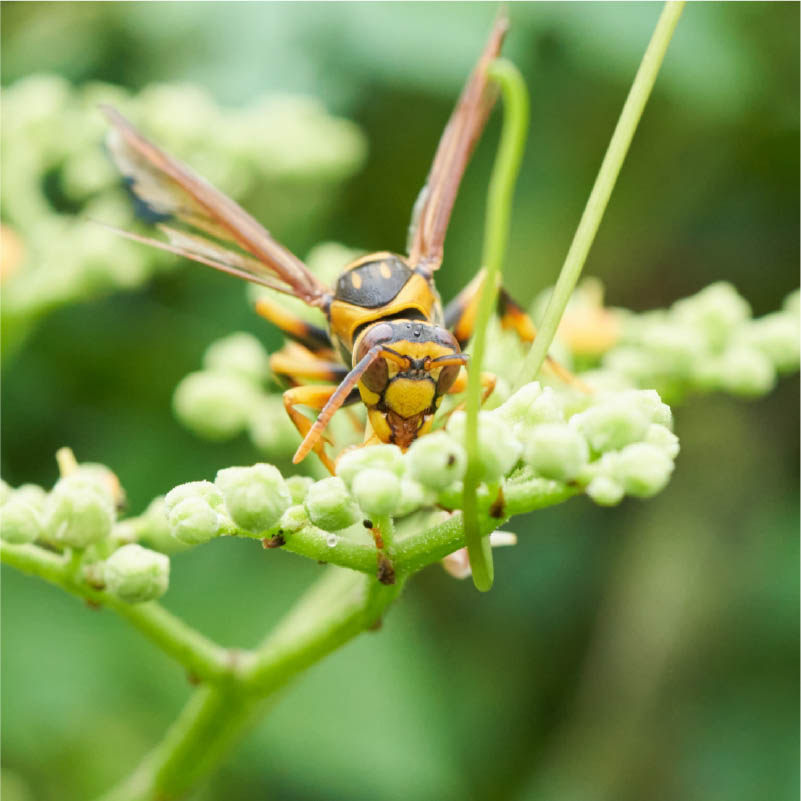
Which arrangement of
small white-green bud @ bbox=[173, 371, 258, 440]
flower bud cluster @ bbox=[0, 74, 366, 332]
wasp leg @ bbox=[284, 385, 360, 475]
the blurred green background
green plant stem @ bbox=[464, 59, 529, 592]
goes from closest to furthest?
green plant stem @ bbox=[464, 59, 529, 592] < wasp leg @ bbox=[284, 385, 360, 475] < small white-green bud @ bbox=[173, 371, 258, 440] < flower bud cluster @ bbox=[0, 74, 366, 332] < the blurred green background

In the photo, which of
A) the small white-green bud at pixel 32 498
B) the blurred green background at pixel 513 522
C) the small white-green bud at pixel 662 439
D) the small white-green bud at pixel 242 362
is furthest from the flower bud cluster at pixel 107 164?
the small white-green bud at pixel 662 439

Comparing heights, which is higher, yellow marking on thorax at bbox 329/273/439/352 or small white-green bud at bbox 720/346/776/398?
yellow marking on thorax at bbox 329/273/439/352

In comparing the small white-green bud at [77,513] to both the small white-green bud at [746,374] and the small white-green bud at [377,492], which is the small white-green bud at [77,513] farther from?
the small white-green bud at [746,374]

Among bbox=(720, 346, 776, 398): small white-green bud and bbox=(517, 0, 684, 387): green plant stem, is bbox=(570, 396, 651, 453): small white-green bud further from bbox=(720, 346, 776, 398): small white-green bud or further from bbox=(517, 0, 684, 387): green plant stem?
bbox=(720, 346, 776, 398): small white-green bud

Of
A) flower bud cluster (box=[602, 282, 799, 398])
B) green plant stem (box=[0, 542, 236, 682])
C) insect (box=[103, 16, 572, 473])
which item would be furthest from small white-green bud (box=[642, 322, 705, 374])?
green plant stem (box=[0, 542, 236, 682])

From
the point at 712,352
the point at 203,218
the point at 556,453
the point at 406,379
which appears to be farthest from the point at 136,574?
the point at 712,352

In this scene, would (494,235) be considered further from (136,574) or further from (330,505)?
(136,574)
